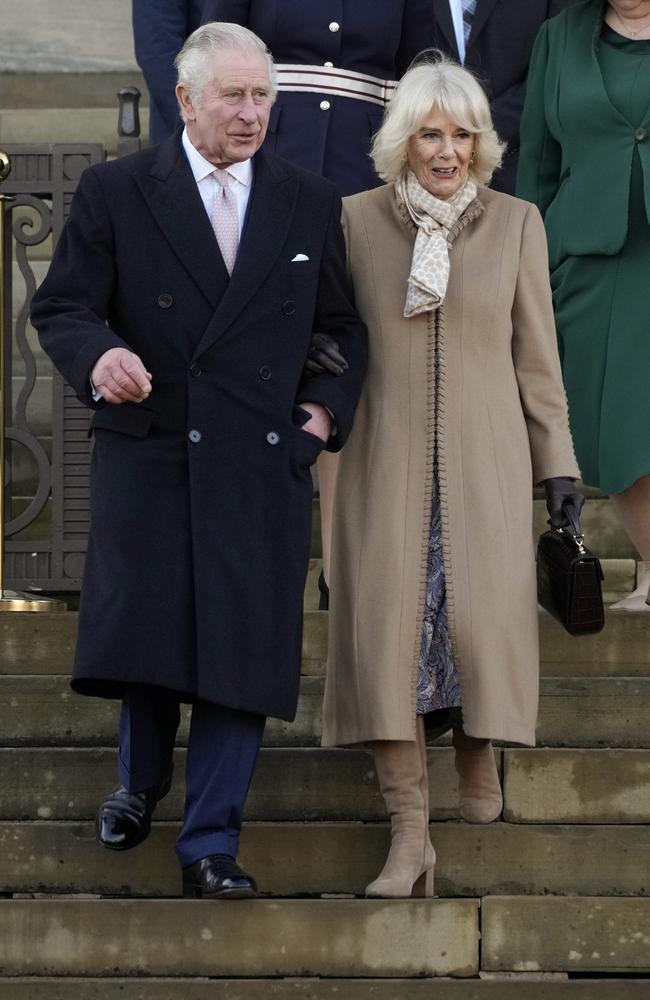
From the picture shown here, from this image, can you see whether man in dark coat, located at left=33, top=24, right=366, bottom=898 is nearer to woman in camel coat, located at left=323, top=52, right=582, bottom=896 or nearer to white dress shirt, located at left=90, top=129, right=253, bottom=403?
white dress shirt, located at left=90, top=129, right=253, bottom=403

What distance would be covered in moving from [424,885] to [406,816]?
0.16 metres

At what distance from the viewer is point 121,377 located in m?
4.71

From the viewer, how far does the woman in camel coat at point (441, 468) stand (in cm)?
504

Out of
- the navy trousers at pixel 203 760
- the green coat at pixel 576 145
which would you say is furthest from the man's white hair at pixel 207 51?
the green coat at pixel 576 145

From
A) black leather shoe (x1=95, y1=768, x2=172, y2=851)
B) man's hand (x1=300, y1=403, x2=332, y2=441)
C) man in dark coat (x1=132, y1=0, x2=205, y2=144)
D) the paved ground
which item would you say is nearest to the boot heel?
black leather shoe (x1=95, y1=768, x2=172, y2=851)

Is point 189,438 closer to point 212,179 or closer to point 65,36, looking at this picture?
point 212,179

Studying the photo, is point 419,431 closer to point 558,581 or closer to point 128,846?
point 558,581

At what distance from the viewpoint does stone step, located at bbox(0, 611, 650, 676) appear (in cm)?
588

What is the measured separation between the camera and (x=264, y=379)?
195 inches

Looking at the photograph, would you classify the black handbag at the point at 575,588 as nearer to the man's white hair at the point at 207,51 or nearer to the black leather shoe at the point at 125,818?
the black leather shoe at the point at 125,818

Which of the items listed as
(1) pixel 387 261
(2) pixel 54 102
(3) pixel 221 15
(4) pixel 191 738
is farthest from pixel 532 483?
(2) pixel 54 102

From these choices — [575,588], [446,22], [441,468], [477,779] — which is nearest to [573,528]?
[575,588]

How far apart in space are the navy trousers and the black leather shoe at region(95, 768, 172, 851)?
0.03m

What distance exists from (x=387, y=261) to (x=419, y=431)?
1.30 ft
